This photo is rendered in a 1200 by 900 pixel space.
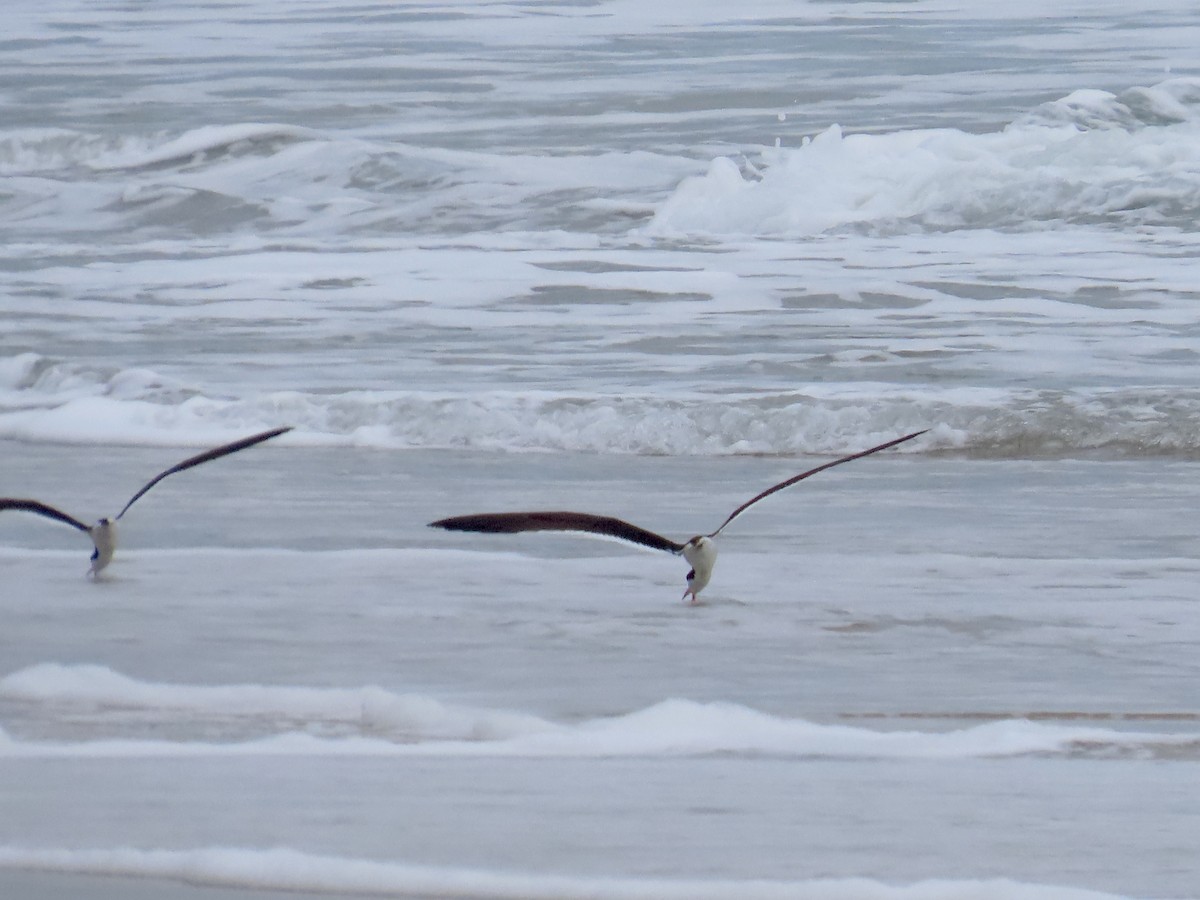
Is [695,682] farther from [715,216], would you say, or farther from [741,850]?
[715,216]

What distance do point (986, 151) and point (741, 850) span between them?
1243 centimetres

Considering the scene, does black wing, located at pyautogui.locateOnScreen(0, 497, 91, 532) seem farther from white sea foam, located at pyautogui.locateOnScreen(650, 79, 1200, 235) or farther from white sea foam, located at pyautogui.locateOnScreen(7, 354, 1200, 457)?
white sea foam, located at pyautogui.locateOnScreen(650, 79, 1200, 235)

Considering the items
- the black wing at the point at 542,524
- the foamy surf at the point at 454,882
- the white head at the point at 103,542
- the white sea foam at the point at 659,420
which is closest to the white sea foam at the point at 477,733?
the black wing at the point at 542,524

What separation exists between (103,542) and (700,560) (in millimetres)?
1267

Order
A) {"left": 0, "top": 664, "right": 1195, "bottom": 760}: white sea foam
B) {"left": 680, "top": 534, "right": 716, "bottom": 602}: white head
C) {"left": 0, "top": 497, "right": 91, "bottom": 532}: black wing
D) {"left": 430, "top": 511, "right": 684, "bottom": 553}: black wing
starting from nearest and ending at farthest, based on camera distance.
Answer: {"left": 0, "top": 664, "right": 1195, "bottom": 760}: white sea foam
{"left": 430, "top": 511, "right": 684, "bottom": 553}: black wing
{"left": 0, "top": 497, "right": 91, "bottom": 532}: black wing
{"left": 680, "top": 534, "right": 716, "bottom": 602}: white head

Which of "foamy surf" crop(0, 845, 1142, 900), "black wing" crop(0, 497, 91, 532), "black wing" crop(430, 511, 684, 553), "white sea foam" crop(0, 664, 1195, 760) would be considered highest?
"black wing" crop(430, 511, 684, 553)

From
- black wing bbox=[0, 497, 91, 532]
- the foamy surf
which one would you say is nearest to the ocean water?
the foamy surf

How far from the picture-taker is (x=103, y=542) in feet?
14.1

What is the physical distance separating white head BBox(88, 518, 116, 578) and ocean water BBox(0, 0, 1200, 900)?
2.2 inches

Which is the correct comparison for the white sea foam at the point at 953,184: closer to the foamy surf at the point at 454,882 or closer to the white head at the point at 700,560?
the white head at the point at 700,560

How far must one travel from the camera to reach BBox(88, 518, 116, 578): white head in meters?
4.29

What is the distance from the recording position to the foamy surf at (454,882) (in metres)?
2.62

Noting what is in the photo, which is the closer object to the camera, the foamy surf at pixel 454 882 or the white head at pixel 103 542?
the foamy surf at pixel 454 882

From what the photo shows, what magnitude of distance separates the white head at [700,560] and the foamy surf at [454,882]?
1.39 metres
